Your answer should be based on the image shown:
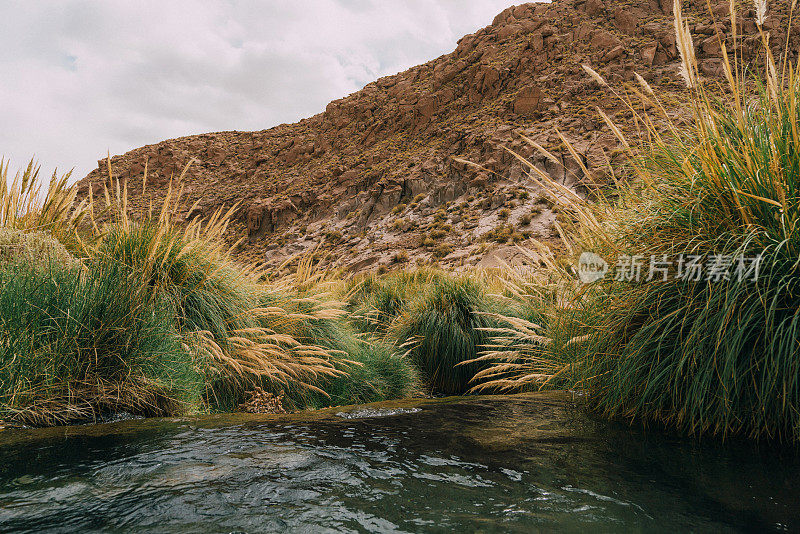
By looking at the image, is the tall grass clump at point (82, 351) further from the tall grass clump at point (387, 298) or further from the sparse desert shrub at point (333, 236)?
the sparse desert shrub at point (333, 236)

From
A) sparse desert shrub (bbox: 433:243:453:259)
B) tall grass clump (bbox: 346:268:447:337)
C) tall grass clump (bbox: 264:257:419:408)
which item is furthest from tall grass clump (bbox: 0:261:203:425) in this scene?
sparse desert shrub (bbox: 433:243:453:259)

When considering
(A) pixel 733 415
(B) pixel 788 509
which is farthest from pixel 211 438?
(A) pixel 733 415

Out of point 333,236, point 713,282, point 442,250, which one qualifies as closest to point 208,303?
point 713,282

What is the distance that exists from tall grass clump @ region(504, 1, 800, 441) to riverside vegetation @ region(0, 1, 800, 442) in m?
0.01

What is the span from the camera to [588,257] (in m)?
2.90

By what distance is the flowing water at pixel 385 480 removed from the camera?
1.23 m

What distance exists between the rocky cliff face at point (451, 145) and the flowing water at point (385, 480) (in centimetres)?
2437

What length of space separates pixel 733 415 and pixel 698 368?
8.9 inches

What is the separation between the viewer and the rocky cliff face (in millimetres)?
32406

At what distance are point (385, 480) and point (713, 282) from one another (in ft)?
A: 5.50

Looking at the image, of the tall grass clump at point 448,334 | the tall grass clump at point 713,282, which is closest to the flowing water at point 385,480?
the tall grass clump at point 713,282

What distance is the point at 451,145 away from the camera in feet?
134

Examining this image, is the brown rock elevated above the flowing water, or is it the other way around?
the brown rock

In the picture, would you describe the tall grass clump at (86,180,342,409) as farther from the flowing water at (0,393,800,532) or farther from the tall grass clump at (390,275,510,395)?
the tall grass clump at (390,275,510,395)
